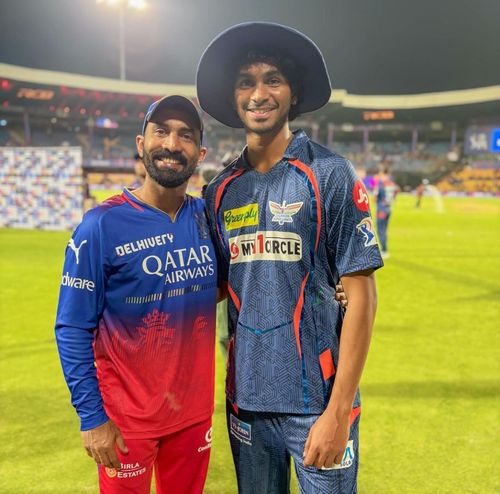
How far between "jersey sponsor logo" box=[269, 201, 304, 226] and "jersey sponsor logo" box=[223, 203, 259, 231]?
0.24 feet

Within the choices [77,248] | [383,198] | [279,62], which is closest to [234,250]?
[77,248]

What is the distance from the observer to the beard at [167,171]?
2.12 meters

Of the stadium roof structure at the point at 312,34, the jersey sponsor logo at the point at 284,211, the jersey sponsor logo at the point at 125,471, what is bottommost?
the jersey sponsor logo at the point at 125,471

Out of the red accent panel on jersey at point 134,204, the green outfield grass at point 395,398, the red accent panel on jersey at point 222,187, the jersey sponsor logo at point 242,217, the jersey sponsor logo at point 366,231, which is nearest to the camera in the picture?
the jersey sponsor logo at point 366,231

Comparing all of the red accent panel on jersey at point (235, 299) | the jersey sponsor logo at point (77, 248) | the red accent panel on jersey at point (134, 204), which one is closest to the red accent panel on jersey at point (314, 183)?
the red accent panel on jersey at point (235, 299)

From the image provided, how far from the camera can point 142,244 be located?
203 centimetres

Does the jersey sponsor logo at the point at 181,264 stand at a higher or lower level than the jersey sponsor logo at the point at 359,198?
lower

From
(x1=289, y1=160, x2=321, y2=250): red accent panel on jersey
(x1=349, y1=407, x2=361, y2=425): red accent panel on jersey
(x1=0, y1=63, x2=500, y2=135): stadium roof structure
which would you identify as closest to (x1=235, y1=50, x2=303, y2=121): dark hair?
(x1=289, y1=160, x2=321, y2=250): red accent panel on jersey

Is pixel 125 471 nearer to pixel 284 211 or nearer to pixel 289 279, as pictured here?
pixel 289 279

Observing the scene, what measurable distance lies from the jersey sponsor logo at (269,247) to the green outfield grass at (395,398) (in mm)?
1971

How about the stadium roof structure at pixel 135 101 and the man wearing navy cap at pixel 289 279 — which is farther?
the stadium roof structure at pixel 135 101

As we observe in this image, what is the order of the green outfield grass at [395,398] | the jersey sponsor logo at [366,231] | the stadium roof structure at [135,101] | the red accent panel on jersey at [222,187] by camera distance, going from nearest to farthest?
1. the jersey sponsor logo at [366,231]
2. the red accent panel on jersey at [222,187]
3. the green outfield grass at [395,398]
4. the stadium roof structure at [135,101]

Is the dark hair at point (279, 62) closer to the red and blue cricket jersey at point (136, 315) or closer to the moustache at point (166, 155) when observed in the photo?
the moustache at point (166, 155)

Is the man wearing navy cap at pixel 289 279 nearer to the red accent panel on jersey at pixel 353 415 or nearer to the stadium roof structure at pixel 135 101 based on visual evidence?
the red accent panel on jersey at pixel 353 415
